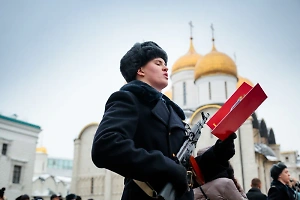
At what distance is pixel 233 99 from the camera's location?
2119 mm

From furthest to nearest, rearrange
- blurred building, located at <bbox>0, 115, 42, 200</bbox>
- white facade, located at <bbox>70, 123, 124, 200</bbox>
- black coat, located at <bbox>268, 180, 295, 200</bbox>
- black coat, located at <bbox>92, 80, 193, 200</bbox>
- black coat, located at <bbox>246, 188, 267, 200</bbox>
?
white facade, located at <bbox>70, 123, 124, 200</bbox>, blurred building, located at <bbox>0, 115, 42, 200</bbox>, black coat, located at <bbox>246, 188, 267, 200</bbox>, black coat, located at <bbox>268, 180, 295, 200</bbox>, black coat, located at <bbox>92, 80, 193, 200</bbox>

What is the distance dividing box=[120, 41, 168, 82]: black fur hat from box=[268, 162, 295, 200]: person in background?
308cm

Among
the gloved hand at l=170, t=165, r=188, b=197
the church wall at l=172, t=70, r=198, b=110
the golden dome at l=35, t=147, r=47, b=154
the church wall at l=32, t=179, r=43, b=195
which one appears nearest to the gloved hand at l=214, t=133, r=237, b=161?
the gloved hand at l=170, t=165, r=188, b=197

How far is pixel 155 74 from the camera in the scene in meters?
2.02

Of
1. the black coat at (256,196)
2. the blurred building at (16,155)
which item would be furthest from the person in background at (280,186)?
the blurred building at (16,155)

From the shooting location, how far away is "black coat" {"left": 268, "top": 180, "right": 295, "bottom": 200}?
169 inches

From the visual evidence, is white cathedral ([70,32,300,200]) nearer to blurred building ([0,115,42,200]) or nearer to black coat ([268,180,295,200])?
blurred building ([0,115,42,200])

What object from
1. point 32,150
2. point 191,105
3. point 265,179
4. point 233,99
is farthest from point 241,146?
point 233,99

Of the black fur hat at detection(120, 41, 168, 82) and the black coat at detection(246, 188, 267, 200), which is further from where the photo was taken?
the black coat at detection(246, 188, 267, 200)

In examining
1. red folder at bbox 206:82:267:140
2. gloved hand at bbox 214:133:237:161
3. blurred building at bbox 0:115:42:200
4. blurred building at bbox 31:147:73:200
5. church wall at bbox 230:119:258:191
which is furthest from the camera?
blurred building at bbox 31:147:73:200

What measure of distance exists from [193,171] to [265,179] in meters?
22.3

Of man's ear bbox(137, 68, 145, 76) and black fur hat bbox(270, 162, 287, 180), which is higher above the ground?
man's ear bbox(137, 68, 145, 76)

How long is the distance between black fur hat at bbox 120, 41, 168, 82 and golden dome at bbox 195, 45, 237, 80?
70.5 ft

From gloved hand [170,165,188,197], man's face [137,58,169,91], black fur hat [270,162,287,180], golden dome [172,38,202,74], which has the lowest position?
gloved hand [170,165,188,197]
